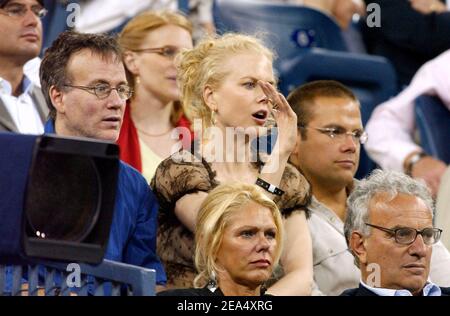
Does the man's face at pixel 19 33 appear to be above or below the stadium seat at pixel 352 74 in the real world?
below

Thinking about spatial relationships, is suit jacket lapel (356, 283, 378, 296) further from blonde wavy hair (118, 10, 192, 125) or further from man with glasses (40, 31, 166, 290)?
blonde wavy hair (118, 10, 192, 125)

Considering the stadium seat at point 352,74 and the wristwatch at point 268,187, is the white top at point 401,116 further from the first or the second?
the wristwatch at point 268,187

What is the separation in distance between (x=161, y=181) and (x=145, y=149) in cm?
77

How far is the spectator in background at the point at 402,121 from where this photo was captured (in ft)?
19.3

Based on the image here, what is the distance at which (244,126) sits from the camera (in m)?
4.49

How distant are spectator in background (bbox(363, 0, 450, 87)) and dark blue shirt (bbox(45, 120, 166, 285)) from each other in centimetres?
255

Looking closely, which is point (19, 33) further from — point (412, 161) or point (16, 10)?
point (412, 161)

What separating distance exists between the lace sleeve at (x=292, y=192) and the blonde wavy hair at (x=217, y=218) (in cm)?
32

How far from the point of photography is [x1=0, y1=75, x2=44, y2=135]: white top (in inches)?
182

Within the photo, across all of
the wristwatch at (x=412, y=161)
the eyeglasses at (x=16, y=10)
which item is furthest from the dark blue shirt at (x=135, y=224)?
the wristwatch at (x=412, y=161)

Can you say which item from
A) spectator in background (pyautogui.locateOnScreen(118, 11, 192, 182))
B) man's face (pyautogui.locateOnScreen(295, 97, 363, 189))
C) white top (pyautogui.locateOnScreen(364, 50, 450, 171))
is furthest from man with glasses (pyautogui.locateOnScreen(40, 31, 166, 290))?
white top (pyautogui.locateOnScreen(364, 50, 450, 171))

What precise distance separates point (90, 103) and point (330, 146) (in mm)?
919
